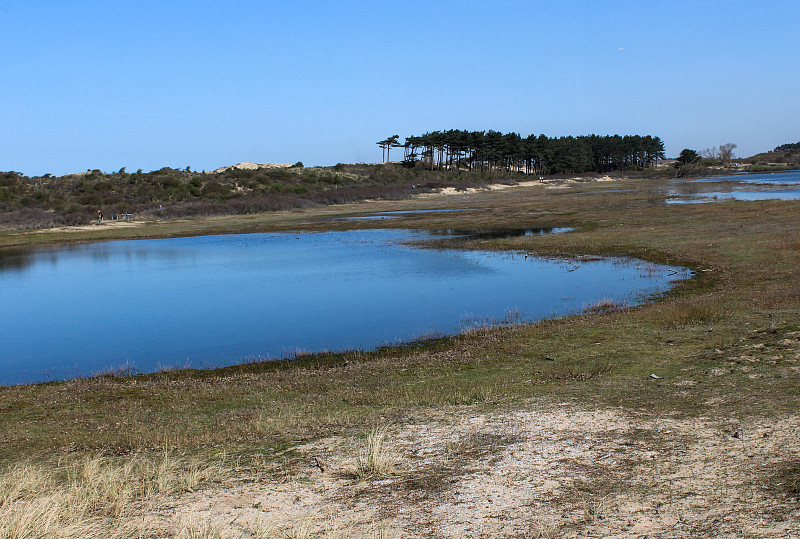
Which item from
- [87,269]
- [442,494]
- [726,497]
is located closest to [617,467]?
[726,497]

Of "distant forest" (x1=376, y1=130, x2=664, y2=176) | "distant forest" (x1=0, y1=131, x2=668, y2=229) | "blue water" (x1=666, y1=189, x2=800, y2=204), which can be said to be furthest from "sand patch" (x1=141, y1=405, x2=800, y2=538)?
"distant forest" (x1=376, y1=130, x2=664, y2=176)

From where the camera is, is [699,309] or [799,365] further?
[699,309]

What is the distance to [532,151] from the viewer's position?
151875 mm

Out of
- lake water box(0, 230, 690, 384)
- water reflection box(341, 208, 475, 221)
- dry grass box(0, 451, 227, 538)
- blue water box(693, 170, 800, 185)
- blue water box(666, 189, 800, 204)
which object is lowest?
lake water box(0, 230, 690, 384)

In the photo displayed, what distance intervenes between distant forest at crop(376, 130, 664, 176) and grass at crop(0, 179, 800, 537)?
416 feet

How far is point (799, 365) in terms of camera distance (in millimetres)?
11625

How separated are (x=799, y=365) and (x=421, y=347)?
28.6 ft

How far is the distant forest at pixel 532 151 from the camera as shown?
146750 mm

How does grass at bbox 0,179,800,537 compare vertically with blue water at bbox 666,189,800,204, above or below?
below

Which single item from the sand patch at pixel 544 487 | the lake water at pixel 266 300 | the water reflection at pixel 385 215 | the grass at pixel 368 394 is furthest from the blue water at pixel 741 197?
the sand patch at pixel 544 487

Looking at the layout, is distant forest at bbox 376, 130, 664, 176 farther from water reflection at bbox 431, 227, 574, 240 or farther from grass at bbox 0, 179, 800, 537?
grass at bbox 0, 179, 800, 537

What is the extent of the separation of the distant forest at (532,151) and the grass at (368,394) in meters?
127

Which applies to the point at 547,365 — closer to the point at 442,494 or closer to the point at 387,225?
the point at 442,494

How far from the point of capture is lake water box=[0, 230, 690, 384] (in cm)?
1939
